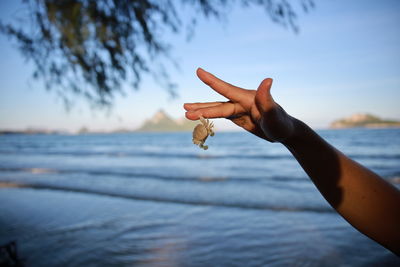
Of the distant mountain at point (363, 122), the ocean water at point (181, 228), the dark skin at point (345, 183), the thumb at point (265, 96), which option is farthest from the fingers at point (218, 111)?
the distant mountain at point (363, 122)

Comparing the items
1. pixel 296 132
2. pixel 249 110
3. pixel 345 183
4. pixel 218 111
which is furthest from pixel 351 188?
pixel 218 111

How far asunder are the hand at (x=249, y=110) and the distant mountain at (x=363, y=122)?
64.5 metres

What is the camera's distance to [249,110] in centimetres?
112

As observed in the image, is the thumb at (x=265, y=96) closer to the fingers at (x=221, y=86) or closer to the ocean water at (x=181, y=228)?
the fingers at (x=221, y=86)

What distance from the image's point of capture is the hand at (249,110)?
88 centimetres

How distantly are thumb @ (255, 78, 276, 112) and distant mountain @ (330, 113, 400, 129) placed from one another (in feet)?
212

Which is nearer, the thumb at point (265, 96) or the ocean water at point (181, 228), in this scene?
the thumb at point (265, 96)

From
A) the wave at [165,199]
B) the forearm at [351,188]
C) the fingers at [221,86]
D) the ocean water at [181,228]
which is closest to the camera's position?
the forearm at [351,188]

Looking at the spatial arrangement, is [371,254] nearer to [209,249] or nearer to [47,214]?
[209,249]

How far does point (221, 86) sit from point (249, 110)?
18 cm

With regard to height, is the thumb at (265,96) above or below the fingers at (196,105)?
below

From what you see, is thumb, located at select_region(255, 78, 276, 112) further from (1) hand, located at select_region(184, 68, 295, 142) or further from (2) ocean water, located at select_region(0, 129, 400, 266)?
(2) ocean water, located at select_region(0, 129, 400, 266)

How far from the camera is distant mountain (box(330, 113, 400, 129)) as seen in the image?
52609 millimetres

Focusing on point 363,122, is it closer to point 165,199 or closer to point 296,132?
point 165,199
